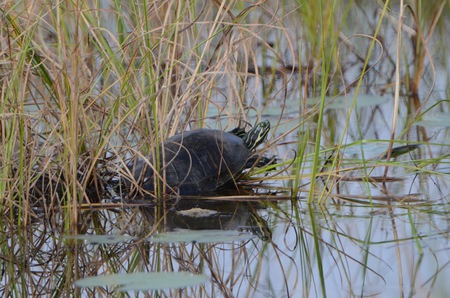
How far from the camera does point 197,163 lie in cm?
390

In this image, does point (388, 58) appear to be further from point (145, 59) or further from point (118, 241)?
point (118, 241)

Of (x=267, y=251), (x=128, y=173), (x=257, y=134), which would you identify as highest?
(x=257, y=134)

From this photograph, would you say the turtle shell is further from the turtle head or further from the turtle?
the turtle head

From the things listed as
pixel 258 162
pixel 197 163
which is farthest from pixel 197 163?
pixel 258 162

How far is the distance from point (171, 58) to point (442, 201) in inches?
45.7

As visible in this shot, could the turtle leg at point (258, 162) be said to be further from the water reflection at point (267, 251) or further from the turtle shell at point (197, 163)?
the water reflection at point (267, 251)

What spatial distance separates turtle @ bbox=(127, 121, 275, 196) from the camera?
376 centimetres

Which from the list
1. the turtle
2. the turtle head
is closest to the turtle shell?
the turtle

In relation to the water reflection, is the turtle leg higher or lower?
higher

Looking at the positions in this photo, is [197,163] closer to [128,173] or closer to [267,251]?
[128,173]

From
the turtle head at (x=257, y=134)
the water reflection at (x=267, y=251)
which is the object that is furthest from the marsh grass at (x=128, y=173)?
the turtle head at (x=257, y=134)

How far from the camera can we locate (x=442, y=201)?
3504 millimetres

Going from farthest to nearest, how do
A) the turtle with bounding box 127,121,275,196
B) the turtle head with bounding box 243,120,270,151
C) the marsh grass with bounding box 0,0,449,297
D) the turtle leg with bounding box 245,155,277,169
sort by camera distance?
1. the turtle head with bounding box 243,120,270,151
2. the turtle leg with bounding box 245,155,277,169
3. the turtle with bounding box 127,121,275,196
4. the marsh grass with bounding box 0,0,449,297

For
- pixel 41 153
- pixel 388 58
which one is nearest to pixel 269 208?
pixel 41 153
